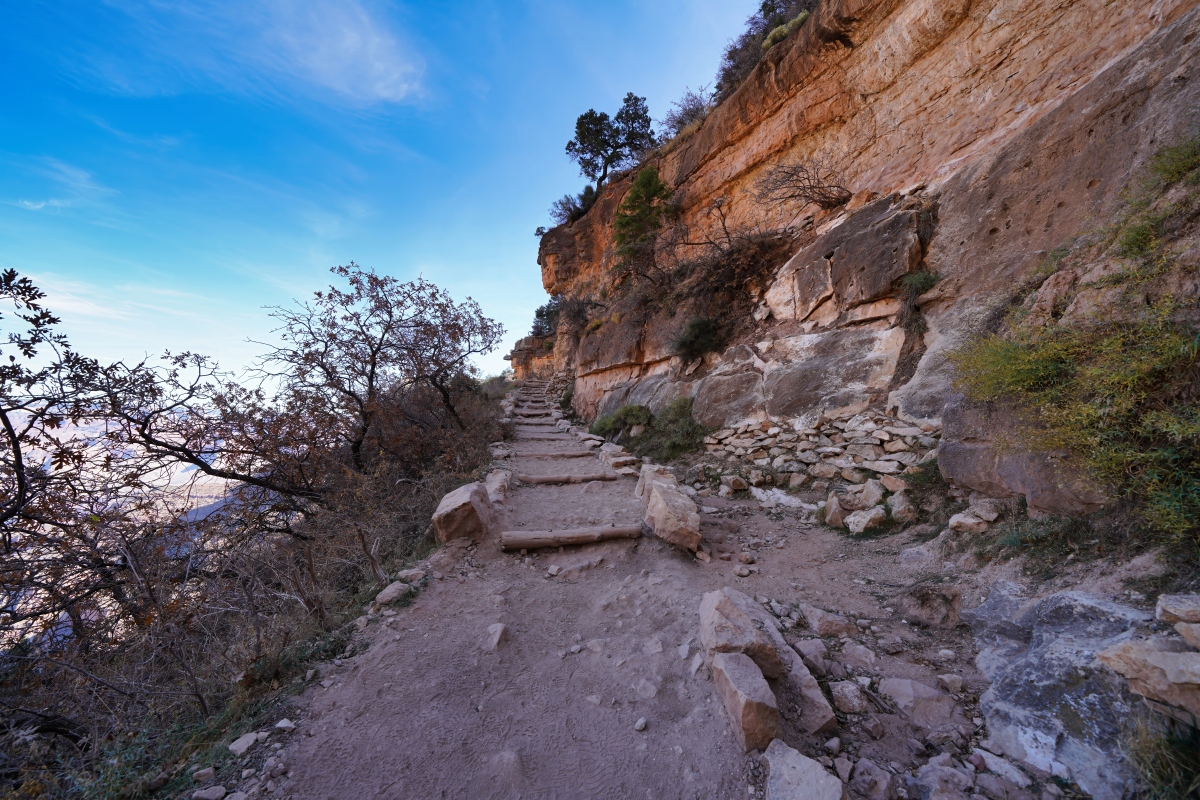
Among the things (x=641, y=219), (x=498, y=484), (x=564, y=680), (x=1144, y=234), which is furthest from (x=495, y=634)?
(x=641, y=219)

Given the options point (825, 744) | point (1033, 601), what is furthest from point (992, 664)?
point (825, 744)

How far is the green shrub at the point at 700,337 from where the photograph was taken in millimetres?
8820

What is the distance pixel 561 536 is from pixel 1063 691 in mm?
3469

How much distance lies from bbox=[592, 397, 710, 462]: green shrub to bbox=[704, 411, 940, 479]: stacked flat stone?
727 mm

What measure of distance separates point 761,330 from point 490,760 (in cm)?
767

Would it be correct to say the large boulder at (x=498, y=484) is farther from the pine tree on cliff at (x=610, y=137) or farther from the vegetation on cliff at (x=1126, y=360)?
the pine tree on cliff at (x=610, y=137)

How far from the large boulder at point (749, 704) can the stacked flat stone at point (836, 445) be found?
11.3 feet

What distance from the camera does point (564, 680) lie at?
8.39 ft

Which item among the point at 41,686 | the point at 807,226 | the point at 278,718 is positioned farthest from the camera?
the point at 807,226

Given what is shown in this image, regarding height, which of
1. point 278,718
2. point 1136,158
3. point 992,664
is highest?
point 1136,158

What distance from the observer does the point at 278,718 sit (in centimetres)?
215

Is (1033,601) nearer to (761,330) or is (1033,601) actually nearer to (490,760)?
(490,760)

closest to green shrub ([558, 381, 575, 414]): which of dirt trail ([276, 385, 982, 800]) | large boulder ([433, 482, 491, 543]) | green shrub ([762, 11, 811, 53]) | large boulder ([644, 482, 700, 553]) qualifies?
large boulder ([433, 482, 491, 543])

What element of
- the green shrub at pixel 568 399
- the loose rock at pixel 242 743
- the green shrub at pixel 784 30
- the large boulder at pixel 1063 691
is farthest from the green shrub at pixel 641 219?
the loose rock at pixel 242 743
